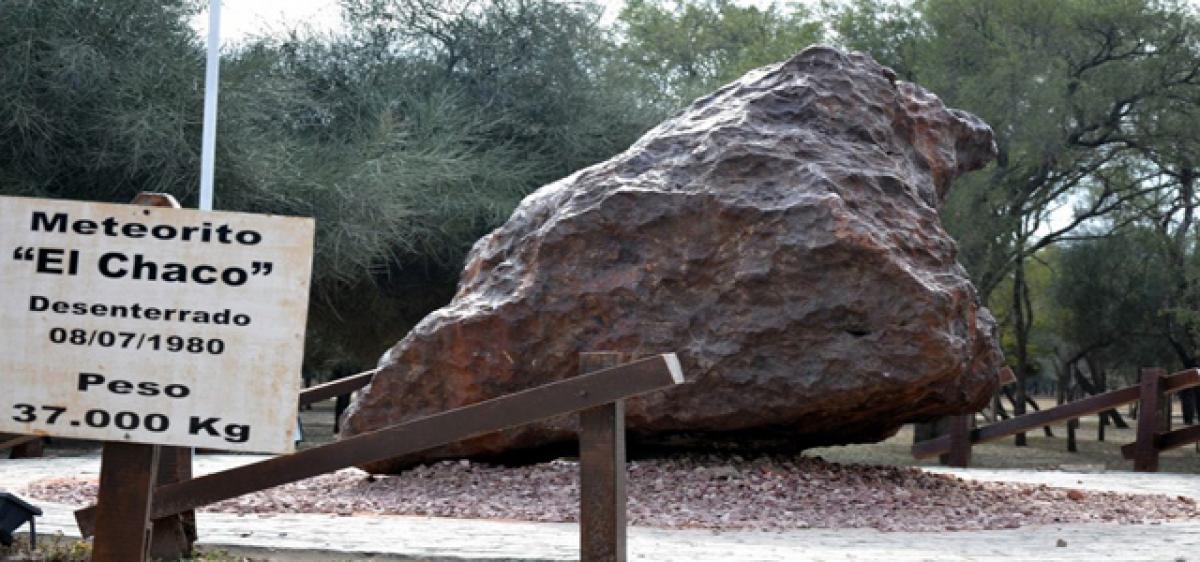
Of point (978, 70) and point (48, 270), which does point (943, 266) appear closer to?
point (48, 270)

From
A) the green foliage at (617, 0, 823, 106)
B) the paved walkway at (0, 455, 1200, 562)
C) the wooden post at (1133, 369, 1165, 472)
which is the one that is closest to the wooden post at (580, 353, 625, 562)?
the paved walkway at (0, 455, 1200, 562)

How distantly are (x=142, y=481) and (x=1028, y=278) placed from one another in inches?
1449

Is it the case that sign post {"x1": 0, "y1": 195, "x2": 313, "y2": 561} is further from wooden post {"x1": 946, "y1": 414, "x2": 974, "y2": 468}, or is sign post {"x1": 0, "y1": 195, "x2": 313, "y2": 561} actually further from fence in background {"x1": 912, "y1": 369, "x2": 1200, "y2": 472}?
wooden post {"x1": 946, "y1": 414, "x2": 974, "y2": 468}

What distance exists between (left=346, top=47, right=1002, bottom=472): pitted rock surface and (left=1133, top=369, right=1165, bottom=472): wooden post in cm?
584

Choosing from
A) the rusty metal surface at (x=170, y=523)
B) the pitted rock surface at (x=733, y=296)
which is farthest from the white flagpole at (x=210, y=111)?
the rusty metal surface at (x=170, y=523)

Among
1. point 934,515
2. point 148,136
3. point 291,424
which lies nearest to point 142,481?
point 291,424

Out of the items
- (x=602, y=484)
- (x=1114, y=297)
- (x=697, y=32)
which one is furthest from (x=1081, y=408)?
(x=697, y=32)

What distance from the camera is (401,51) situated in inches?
938

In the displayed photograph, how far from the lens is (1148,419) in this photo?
49.7 ft

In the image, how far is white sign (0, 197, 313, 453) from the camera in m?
4.62

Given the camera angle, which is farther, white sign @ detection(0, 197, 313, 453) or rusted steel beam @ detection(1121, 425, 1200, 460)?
rusted steel beam @ detection(1121, 425, 1200, 460)

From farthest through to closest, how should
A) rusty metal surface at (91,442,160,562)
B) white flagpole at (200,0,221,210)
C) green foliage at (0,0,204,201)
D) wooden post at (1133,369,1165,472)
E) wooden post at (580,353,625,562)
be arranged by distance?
green foliage at (0,0,204,201) → white flagpole at (200,0,221,210) → wooden post at (1133,369,1165,472) → wooden post at (580,353,625,562) → rusty metal surface at (91,442,160,562)

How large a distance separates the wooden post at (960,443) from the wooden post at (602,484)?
459 inches

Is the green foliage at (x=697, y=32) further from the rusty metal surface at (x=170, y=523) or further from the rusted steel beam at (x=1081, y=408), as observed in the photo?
the rusty metal surface at (x=170, y=523)
